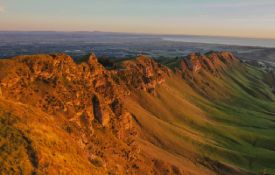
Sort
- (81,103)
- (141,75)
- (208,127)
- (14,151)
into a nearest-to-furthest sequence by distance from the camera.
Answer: (14,151)
(81,103)
(141,75)
(208,127)

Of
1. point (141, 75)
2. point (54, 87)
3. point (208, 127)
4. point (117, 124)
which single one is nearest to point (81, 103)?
point (54, 87)

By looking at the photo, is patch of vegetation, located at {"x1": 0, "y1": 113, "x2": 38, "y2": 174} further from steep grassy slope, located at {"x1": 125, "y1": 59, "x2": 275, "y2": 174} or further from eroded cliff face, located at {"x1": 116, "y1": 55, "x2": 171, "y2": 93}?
eroded cliff face, located at {"x1": 116, "y1": 55, "x2": 171, "y2": 93}

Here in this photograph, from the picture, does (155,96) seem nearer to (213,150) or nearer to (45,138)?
(213,150)

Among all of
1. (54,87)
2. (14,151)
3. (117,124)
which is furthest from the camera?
(117,124)

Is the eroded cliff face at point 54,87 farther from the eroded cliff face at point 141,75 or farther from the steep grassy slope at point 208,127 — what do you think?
the eroded cliff face at point 141,75

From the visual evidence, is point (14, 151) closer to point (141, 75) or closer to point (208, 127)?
point (141, 75)

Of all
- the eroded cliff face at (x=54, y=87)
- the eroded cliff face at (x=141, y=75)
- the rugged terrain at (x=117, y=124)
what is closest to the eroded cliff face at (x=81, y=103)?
the eroded cliff face at (x=54, y=87)
